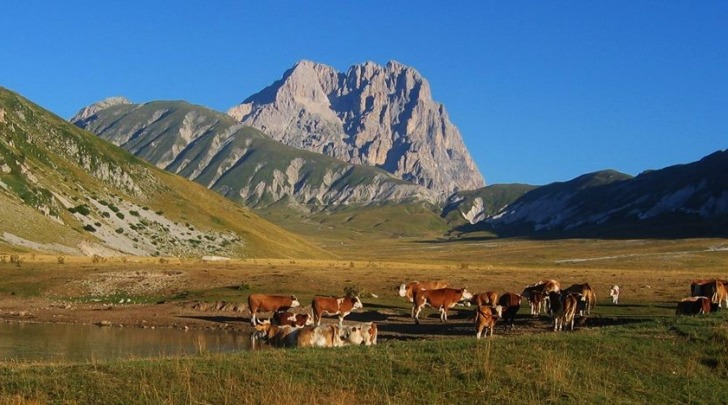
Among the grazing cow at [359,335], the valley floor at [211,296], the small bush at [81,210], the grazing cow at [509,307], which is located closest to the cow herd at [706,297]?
the valley floor at [211,296]

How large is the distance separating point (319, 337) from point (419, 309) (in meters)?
15.5

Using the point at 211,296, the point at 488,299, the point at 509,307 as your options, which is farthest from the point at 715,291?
the point at 211,296

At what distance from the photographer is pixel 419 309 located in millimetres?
36156

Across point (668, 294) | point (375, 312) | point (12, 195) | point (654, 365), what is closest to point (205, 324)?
point (375, 312)

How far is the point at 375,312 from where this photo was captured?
4022 cm

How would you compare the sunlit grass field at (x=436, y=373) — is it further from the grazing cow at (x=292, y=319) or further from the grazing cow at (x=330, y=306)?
the grazing cow at (x=330, y=306)

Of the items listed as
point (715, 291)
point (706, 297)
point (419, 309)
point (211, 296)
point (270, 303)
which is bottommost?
point (211, 296)

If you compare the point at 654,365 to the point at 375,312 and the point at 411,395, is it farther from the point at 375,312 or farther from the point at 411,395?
the point at 375,312

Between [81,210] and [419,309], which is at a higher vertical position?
[81,210]

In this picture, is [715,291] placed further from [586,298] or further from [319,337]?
[319,337]

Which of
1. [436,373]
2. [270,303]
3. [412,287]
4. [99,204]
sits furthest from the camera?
[99,204]

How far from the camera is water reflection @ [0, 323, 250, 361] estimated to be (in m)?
25.3

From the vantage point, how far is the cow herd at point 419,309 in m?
22.1

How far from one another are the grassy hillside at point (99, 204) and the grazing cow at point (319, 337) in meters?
60.0
